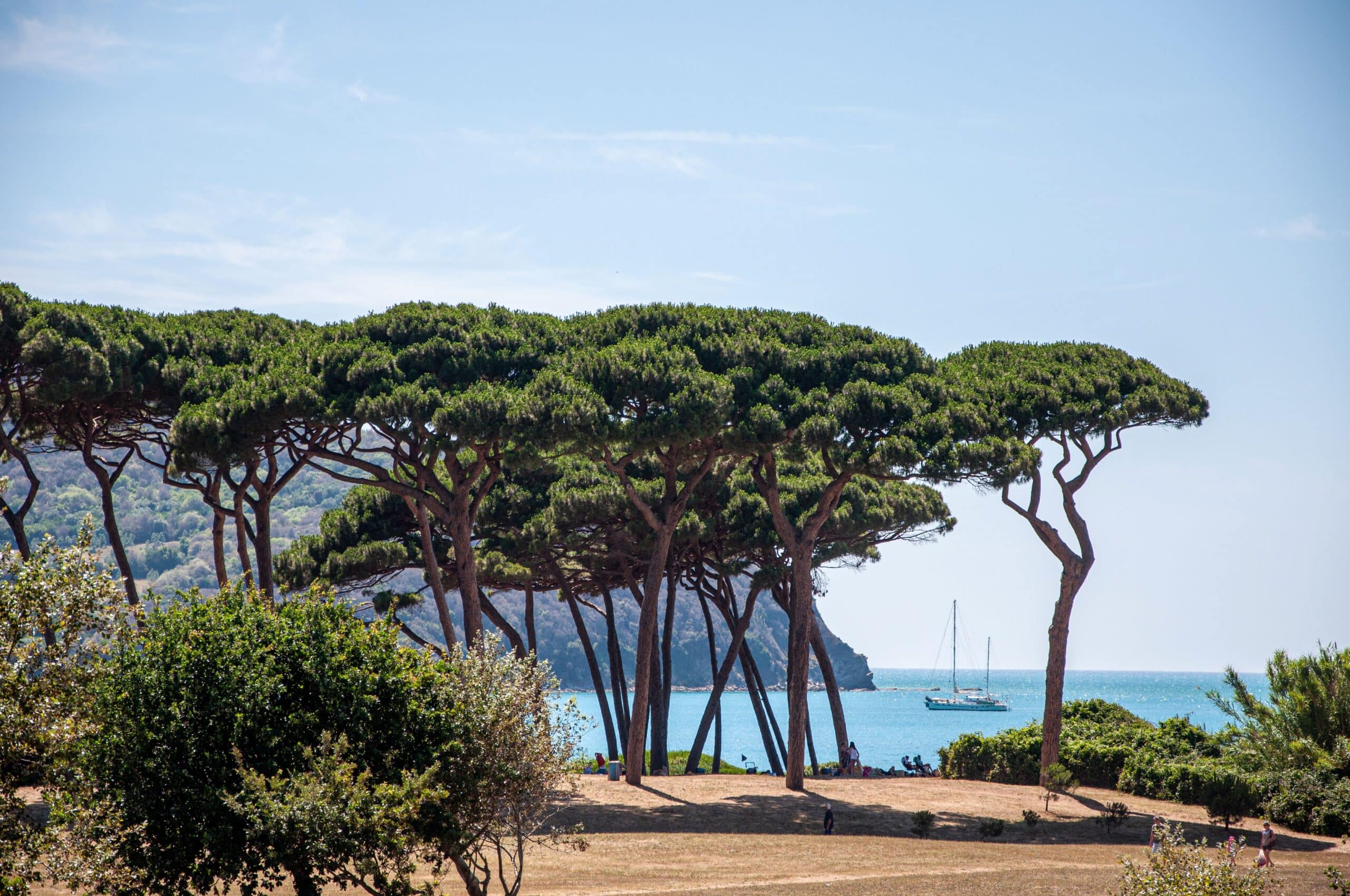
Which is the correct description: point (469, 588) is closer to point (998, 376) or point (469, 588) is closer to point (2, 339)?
point (2, 339)

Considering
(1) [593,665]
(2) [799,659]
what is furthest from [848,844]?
(1) [593,665]

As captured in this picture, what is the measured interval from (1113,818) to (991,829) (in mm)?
2571

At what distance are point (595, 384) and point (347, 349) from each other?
18.6 ft

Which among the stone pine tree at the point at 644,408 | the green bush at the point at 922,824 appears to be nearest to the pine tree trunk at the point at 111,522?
the stone pine tree at the point at 644,408

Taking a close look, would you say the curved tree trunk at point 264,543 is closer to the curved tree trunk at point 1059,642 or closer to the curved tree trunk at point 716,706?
the curved tree trunk at point 716,706

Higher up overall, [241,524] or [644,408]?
[644,408]

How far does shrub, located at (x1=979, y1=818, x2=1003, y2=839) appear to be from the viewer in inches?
936

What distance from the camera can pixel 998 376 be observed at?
1184 inches

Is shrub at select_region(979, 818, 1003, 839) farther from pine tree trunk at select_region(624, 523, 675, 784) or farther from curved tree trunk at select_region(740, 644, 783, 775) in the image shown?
curved tree trunk at select_region(740, 644, 783, 775)

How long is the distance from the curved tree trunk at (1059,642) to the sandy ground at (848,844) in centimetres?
171

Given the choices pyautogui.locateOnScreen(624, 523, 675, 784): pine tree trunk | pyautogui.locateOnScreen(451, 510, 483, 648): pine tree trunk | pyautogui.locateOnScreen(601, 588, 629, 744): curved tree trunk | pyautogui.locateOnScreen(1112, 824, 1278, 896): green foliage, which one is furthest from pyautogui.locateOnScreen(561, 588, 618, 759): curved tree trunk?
pyautogui.locateOnScreen(1112, 824, 1278, 896): green foliage

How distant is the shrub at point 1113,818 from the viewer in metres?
24.0

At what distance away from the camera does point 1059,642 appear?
2953cm

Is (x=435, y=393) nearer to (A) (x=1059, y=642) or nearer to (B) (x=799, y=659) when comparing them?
(B) (x=799, y=659)
